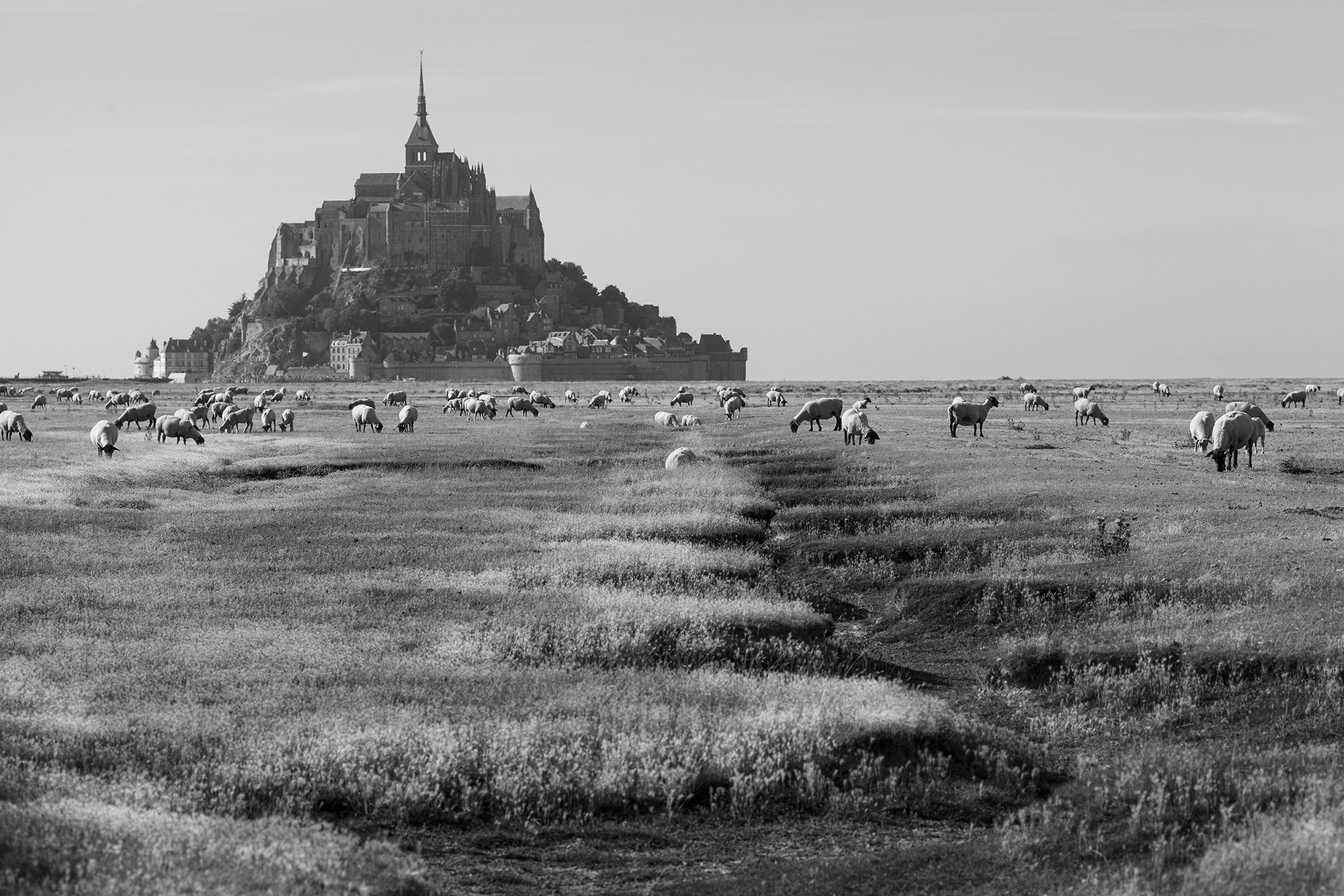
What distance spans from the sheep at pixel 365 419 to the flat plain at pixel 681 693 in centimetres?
2697

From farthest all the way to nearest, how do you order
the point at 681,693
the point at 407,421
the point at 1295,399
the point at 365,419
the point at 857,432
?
the point at 1295,399 → the point at 365,419 → the point at 407,421 → the point at 857,432 → the point at 681,693

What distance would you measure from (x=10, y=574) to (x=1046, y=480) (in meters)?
19.2

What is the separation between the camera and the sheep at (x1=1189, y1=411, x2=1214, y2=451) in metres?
37.1

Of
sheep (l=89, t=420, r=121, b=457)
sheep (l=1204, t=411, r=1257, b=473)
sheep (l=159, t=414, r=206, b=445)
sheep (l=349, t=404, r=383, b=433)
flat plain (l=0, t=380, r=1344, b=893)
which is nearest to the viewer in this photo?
flat plain (l=0, t=380, r=1344, b=893)

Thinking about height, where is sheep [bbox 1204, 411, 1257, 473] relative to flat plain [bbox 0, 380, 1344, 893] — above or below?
above

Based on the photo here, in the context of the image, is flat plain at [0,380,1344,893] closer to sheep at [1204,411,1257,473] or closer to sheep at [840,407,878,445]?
sheep at [1204,411,1257,473]

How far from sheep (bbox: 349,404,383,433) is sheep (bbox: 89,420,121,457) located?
13739 millimetres

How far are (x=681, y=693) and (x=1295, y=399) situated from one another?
6746 cm

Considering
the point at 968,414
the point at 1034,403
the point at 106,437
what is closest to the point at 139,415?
the point at 106,437

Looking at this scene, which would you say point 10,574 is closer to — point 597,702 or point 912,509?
point 597,702

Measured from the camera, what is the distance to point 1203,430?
123 feet

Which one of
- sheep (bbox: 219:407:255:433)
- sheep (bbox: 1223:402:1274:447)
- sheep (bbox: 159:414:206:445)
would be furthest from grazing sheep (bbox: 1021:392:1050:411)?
→ sheep (bbox: 159:414:206:445)

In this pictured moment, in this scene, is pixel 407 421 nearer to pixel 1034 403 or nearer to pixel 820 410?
pixel 820 410

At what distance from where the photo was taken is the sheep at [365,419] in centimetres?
5628
